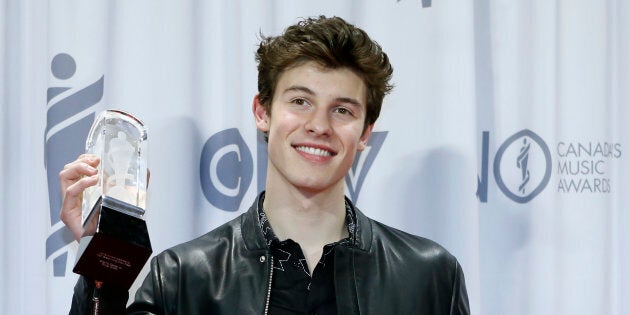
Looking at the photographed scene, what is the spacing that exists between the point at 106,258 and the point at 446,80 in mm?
1321

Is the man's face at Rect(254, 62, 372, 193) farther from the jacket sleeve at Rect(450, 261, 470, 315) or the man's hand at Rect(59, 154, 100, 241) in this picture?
the man's hand at Rect(59, 154, 100, 241)

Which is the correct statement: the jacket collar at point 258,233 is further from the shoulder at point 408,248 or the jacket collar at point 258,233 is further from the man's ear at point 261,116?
the man's ear at point 261,116

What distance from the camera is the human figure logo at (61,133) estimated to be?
2082 millimetres

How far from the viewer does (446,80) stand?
2.25 metres

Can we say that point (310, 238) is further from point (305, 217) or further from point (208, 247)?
point (208, 247)

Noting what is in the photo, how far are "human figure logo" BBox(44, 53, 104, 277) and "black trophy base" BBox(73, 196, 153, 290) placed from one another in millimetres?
937

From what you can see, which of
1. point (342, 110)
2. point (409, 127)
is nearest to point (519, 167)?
point (409, 127)

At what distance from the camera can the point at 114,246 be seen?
115 centimetres

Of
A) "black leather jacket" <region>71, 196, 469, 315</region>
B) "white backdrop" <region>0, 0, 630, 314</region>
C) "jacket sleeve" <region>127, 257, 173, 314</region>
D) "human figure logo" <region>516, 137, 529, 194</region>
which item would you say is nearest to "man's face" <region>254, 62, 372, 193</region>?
"black leather jacket" <region>71, 196, 469, 315</region>

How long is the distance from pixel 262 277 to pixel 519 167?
103 cm

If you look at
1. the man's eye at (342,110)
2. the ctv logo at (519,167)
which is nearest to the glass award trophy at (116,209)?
the man's eye at (342,110)

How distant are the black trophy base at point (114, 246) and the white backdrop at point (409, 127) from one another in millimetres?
935

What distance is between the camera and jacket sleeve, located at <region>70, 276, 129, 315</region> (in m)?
1.26

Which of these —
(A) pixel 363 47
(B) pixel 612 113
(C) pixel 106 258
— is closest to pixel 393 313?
(A) pixel 363 47
